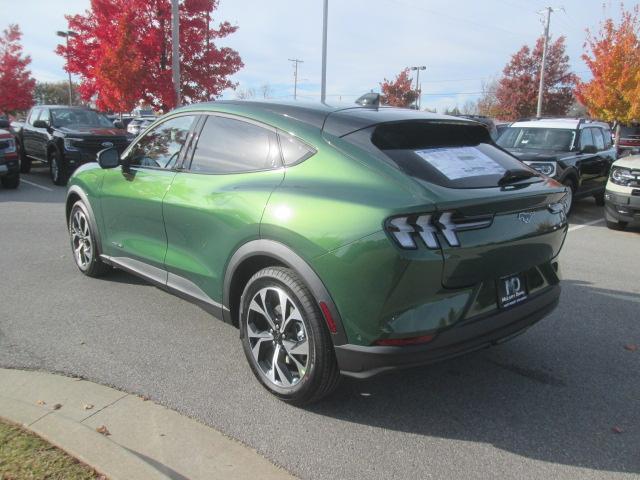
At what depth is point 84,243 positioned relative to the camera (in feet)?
17.7

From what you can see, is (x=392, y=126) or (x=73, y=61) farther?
(x=73, y=61)

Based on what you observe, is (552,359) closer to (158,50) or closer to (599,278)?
(599,278)

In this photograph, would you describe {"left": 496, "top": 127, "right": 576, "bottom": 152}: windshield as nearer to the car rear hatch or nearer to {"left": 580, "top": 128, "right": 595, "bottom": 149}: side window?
{"left": 580, "top": 128, "right": 595, "bottom": 149}: side window

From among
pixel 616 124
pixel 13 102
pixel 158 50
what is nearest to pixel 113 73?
pixel 158 50

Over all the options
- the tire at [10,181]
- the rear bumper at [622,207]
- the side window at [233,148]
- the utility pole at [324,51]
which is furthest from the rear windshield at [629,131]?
the side window at [233,148]

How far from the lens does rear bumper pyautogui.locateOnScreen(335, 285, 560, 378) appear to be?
8.71 feet

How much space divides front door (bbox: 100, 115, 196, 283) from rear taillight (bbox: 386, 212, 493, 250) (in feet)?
6.68

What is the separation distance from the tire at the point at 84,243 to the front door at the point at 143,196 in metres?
0.36

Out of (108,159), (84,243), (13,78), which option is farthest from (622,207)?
(13,78)

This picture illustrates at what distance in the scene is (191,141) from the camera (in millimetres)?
3938

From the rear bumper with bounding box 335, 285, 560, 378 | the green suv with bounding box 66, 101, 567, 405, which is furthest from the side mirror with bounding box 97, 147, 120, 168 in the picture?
the rear bumper with bounding box 335, 285, 560, 378

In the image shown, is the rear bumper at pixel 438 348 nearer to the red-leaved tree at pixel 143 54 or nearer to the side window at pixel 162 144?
the side window at pixel 162 144

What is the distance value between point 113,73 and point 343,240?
15.7 metres

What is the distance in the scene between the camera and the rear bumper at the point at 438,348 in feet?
8.71
